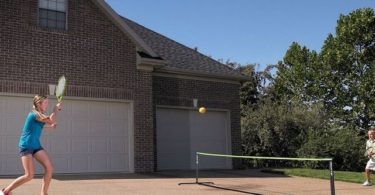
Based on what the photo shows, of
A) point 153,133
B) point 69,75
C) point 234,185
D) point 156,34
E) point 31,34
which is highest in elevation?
point 156,34

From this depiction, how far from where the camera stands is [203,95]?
2023 cm

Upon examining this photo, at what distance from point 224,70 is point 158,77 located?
3415mm

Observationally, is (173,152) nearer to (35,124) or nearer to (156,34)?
(156,34)

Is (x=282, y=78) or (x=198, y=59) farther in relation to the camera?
(x=282, y=78)

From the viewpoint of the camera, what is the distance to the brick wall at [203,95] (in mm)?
19062

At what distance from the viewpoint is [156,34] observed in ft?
75.0

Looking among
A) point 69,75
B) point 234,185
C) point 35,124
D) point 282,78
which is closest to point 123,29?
point 69,75

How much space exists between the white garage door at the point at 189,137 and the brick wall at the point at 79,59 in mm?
2083

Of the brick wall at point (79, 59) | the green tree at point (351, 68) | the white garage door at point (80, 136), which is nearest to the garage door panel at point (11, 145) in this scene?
the white garage door at point (80, 136)

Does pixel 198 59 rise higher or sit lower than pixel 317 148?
higher

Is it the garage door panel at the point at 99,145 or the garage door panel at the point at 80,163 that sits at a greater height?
the garage door panel at the point at 99,145

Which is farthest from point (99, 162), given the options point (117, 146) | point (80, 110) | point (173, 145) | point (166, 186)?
point (166, 186)

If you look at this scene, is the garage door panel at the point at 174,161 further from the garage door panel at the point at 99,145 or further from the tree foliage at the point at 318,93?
Result: the tree foliage at the point at 318,93

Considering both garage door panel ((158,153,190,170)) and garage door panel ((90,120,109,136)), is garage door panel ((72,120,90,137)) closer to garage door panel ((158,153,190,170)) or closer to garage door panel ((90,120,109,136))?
garage door panel ((90,120,109,136))
